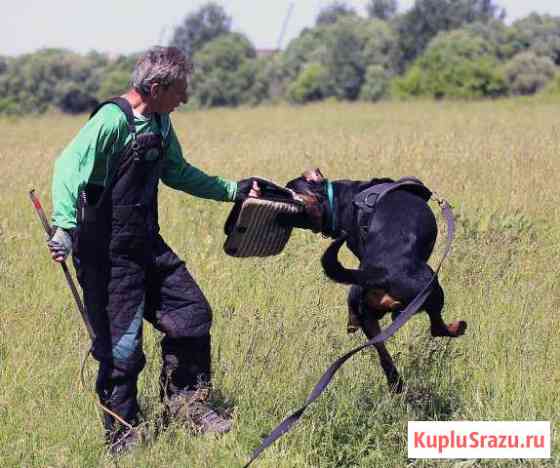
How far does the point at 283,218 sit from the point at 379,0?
340 feet

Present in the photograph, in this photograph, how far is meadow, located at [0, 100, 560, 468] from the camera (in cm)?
361

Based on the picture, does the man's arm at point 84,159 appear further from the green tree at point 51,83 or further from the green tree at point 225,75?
the green tree at point 225,75

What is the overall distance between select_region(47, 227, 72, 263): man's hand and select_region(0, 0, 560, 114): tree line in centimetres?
3947

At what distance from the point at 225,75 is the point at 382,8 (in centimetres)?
4880

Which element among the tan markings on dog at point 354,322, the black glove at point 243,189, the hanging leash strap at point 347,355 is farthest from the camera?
the black glove at point 243,189

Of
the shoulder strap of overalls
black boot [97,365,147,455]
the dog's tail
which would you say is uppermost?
the shoulder strap of overalls

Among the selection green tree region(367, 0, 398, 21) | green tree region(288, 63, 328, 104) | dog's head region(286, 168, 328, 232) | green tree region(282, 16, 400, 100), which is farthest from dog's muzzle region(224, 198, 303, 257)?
green tree region(367, 0, 398, 21)

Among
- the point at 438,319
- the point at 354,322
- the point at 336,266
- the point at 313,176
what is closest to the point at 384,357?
the point at 354,322

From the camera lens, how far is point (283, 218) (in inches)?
155

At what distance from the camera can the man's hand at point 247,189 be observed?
158 inches

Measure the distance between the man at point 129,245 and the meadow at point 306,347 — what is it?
193 millimetres

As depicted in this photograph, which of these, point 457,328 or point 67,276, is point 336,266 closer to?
point 457,328

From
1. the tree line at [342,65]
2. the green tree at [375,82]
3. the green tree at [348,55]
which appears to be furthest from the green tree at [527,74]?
the green tree at [348,55]

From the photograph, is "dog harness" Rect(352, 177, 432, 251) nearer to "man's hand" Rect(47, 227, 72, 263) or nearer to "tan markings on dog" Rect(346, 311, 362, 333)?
"tan markings on dog" Rect(346, 311, 362, 333)
